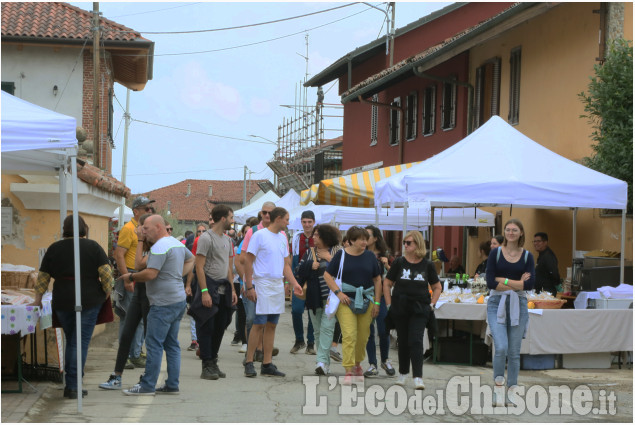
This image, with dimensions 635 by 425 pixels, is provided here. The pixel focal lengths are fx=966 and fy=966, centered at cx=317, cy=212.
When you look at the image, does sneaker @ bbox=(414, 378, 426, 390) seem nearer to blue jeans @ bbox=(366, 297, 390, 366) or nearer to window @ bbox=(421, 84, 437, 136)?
blue jeans @ bbox=(366, 297, 390, 366)

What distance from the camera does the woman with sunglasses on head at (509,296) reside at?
9.25 metres

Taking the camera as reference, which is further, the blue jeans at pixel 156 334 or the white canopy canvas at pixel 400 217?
the white canopy canvas at pixel 400 217

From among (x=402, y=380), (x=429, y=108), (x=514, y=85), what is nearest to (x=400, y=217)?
(x=514, y=85)

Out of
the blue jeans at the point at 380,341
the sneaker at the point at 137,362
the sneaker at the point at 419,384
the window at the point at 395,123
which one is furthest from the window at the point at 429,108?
the sneaker at the point at 419,384

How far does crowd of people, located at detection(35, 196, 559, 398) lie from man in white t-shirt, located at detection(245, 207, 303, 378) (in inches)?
0.5

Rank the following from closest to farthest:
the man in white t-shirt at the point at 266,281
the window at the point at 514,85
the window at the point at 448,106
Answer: the man in white t-shirt at the point at 266,281
the window at the point at 514,85
the window at the point at 448,106

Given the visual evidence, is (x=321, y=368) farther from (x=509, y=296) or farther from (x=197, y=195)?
(x=197, y=195)

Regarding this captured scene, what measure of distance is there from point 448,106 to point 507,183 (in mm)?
13156

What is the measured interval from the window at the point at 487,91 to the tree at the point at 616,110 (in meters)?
8.08

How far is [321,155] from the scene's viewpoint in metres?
43.3

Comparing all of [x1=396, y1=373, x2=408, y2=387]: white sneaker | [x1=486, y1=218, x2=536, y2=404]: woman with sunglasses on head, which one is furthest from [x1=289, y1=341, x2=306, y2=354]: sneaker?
[x1=486, y1=218, x2=536, y2=404]: woman with sunglasses on head

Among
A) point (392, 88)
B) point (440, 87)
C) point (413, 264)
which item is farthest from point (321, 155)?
point (413, 264)

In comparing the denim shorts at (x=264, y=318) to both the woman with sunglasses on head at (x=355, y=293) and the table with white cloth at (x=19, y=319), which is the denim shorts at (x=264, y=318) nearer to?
the woman with sunglasses on head at (x=355, y=293)

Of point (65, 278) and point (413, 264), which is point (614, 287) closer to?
point (413, 264)
